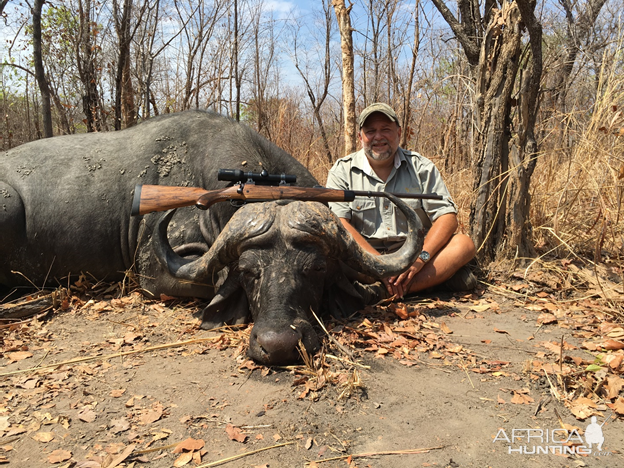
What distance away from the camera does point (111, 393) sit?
2.71 m

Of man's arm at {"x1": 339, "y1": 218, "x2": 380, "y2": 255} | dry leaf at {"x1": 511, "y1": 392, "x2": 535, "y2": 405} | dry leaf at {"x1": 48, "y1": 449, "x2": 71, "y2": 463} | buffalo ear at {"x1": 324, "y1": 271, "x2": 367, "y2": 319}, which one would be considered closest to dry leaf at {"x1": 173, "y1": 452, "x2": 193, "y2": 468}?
dry leaf at {"x1": 48, "y1": 449, "x2": 71, "y2": 463}

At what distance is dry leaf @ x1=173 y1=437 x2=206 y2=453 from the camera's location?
2156mm

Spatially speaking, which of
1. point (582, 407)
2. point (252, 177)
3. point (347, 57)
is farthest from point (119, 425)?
point (347, 57)

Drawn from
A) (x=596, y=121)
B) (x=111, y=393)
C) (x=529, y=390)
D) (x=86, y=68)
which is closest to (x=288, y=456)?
(x=111, y=393)

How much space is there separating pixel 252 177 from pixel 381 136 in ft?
5.17

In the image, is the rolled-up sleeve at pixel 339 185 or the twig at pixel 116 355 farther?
the rolled-up sleeve at pixel 339 185

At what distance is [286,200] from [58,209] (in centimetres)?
250

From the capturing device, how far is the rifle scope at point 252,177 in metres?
3.66

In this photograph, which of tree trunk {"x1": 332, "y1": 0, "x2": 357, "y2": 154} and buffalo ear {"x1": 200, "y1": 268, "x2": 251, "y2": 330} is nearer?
buffalo ear {"x1": 200, "y1": 268, "x2": 251, "y2": 330}

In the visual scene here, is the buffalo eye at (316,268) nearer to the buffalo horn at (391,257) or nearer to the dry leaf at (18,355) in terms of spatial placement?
the buffalo horn at (391,257)

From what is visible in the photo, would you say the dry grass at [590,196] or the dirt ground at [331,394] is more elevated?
the dry grass at [590,196]

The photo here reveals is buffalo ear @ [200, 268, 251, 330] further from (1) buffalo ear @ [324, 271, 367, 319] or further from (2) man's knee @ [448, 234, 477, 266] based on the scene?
(2) man's knee @ [448, 234, 477, 266]

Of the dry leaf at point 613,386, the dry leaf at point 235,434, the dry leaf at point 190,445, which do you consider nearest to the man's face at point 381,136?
the dry leaf at point 613,386

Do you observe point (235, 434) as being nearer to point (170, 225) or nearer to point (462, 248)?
point (170, 225)
